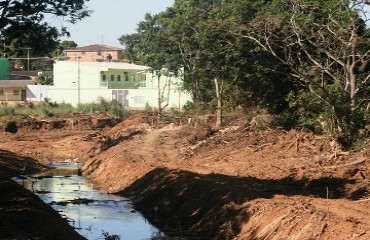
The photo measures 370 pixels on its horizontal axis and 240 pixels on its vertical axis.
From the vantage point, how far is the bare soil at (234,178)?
15.9 meters

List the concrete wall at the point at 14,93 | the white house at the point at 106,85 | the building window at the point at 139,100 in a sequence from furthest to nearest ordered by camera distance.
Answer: the concrete wall at the point at 14,93 < the building window at the point at 139,100 < the white house at the point at 106,85

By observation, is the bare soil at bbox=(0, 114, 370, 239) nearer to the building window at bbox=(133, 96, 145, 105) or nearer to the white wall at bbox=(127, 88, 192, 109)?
the white wall at bbox=(127, 88, 192, 109)

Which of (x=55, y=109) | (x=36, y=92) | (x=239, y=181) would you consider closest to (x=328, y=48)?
(x=239, y=181)

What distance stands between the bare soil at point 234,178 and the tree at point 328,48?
67.5 inches

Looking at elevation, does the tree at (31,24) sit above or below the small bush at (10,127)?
above

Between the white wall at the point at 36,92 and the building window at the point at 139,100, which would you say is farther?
the white wall at the point at 36,92

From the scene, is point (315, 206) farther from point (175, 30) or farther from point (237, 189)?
point (175, 30)

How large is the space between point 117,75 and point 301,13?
166 ft

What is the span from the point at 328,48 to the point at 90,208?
11.6 m

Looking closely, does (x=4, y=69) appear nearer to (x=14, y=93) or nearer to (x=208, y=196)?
(x=14, y=93)

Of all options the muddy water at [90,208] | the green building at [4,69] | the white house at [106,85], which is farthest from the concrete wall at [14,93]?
the muddy water at [90,208]

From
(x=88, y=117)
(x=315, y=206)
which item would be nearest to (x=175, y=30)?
(x=88, y=117)

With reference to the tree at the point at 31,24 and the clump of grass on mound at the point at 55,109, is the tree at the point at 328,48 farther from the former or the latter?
the clump of grass on mound at the point at 55,109

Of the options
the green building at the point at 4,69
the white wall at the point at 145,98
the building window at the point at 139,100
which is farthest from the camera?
the green building at the point at 4,69
